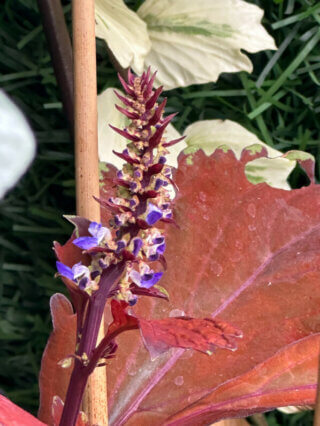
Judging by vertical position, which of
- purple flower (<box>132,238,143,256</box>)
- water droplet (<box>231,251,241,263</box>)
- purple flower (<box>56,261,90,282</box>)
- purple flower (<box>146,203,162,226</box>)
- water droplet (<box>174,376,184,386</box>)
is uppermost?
purple flower (<box>146,203,162,226</box>)

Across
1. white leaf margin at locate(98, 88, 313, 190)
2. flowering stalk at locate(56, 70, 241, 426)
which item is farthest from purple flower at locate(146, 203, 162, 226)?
white leaf margin at locate(98, 88, 313, 190)

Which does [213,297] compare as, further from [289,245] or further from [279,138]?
[279,138]

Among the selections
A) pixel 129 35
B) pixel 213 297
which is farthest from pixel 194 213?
pixel 129 35

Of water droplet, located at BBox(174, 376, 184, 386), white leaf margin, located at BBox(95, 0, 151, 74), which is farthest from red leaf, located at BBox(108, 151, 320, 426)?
white leaf margin, located at BBox(95, 0, 151, 74)

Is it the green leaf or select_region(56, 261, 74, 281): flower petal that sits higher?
select_region(56, 261, 74, 281): flower petal

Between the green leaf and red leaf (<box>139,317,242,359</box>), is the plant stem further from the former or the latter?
the green leaf

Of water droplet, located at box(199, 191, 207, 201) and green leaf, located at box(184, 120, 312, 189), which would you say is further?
green leaf, located at box(184, 120, 312, 189)

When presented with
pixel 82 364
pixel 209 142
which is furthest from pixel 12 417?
pixel 209 142
